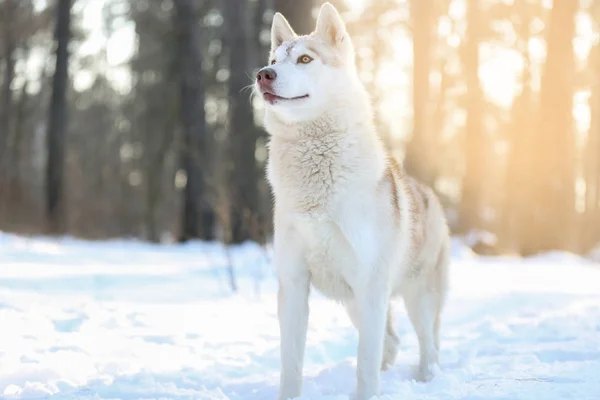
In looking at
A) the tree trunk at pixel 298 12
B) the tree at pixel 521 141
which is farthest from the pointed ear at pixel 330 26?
the tree at pixel 521 141

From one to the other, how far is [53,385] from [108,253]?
6.43 metres

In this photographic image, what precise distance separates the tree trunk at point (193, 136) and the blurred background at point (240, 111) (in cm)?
3

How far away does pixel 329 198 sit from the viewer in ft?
9.98

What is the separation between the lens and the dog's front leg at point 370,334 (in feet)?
10.0

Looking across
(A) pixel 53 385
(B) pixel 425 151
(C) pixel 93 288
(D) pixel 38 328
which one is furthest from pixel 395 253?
(B) pixel 425 151

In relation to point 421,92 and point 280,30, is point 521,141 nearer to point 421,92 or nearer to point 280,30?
point 421,92

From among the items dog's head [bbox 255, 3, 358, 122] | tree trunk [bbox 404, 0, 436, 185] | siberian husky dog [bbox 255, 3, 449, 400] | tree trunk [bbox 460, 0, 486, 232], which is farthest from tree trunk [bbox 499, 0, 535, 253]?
siberian husky dog [bbox 255, 3, 449, 400]

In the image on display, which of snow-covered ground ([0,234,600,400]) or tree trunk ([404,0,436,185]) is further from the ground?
tree trunk ([404,0,436,185])

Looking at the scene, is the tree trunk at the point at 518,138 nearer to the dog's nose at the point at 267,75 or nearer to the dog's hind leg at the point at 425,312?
the dog's hind leg at the point at 425,312

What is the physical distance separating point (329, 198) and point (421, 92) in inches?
396

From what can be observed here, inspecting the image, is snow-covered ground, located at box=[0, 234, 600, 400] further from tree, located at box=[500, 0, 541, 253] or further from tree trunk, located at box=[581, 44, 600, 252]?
tree trunk, located at box=[581, 44, 600, 252]

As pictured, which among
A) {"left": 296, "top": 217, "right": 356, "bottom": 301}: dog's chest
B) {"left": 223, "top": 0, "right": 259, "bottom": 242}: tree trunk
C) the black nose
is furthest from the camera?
{"left": 223, "top": 0, "right": 259, "bottom": 242}: tree trunk

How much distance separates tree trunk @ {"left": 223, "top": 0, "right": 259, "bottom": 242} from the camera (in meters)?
11.5

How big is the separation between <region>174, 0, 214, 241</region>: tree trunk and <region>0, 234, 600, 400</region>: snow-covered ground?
4.50 metres
